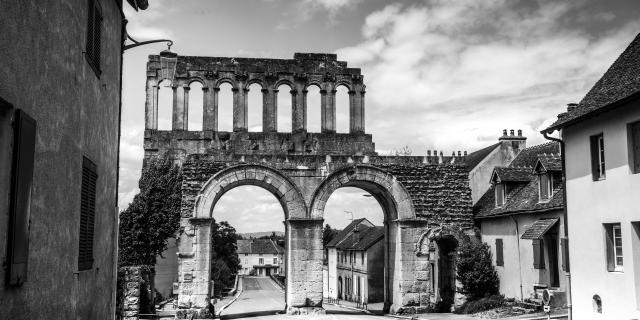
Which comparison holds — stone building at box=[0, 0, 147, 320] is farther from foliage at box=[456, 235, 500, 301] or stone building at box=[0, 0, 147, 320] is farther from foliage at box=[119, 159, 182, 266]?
foliage at box=[119, 159, 182, 266]

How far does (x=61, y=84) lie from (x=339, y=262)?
51158 millimetres

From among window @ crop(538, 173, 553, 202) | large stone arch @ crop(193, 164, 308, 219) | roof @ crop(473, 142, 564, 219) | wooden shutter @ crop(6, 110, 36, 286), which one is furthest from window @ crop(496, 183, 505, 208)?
wooden shutter @ crop(6, 110, 36, 286)

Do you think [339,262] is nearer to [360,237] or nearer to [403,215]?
[360,237]

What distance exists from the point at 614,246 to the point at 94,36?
13.1 meters

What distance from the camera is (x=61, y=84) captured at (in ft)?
24.2

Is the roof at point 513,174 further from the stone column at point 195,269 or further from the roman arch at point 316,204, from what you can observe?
the stone column at point 195,269

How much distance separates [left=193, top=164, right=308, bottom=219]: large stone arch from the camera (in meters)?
26.5

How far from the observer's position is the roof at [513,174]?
87.7ft

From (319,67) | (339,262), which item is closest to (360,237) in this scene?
(339,262)

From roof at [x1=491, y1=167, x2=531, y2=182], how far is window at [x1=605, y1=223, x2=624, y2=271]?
10.4 m

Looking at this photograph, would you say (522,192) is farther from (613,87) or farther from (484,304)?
(613,87)

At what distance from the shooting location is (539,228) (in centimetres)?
2231

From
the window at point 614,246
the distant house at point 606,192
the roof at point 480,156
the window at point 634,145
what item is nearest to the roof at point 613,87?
the distant house at point 606,192

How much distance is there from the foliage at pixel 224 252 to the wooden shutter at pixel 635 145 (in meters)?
48.1
